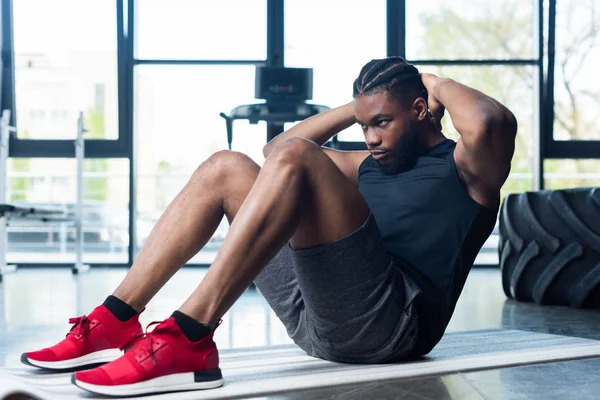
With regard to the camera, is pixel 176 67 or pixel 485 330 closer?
pixel 485 330

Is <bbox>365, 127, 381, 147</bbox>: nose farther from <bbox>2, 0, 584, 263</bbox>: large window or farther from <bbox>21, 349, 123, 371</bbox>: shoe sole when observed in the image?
<bbox>2, 0, 584, 263</bbox>: large window

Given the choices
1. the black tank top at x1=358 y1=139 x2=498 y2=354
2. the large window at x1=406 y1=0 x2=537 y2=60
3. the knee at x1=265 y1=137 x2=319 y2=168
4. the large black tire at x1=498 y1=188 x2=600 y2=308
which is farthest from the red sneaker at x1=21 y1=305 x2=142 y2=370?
the large window at x1=406 y1=0 x2=537 y2=60

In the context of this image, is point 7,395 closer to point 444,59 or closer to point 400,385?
point 400,385

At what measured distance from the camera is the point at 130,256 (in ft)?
15.8

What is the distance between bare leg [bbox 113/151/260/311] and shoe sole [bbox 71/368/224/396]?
240 mm

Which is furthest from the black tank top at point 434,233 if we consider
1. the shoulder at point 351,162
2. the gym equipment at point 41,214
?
the gym equipment at point 41,214

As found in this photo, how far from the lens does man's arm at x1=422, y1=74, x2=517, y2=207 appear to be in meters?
1.38

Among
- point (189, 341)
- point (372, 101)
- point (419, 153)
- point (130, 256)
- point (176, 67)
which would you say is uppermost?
point (176, 67)

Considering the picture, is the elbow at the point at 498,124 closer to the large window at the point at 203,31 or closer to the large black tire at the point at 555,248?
the large black tire at the point at 555,248

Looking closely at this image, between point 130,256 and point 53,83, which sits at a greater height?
point 53,83

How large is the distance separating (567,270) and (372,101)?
1587mm

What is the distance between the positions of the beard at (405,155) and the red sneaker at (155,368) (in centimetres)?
54

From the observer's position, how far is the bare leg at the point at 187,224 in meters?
1.40

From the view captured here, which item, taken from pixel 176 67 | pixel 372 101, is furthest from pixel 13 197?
pixel 372 101
